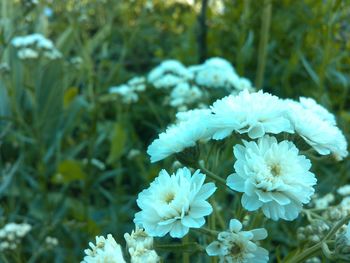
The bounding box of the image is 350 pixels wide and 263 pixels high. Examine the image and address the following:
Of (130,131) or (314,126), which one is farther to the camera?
(130,131)

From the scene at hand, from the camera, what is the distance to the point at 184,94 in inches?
106

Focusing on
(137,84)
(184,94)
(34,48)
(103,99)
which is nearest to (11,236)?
(184,94)

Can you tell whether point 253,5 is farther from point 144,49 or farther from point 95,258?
point 95,258

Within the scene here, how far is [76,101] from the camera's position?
11.9 ft

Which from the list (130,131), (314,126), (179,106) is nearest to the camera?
(314,126)

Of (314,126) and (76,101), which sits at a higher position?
(314,126)

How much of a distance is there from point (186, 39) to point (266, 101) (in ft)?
10.5

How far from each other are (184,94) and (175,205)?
5.41 feet

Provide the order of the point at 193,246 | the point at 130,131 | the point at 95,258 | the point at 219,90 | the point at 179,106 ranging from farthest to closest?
the point at 130,131, the point at 219,90, the point at 179,106, the point at 193,246, the point at 95,258

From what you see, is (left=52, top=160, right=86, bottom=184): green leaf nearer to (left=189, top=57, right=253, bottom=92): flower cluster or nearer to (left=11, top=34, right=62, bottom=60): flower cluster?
(left=11, top=34, right=62, bottom=60): flower cluster

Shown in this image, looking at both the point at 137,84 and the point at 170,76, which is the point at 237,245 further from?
the point at 137,84

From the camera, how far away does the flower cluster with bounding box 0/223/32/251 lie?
2.04 m

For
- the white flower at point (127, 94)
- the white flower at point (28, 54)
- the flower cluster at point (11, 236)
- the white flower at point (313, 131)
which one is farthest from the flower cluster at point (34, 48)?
the white flower at point (313, 131)

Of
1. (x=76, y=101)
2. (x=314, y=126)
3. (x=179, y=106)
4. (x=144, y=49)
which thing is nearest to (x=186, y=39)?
(x=144, y=49)
